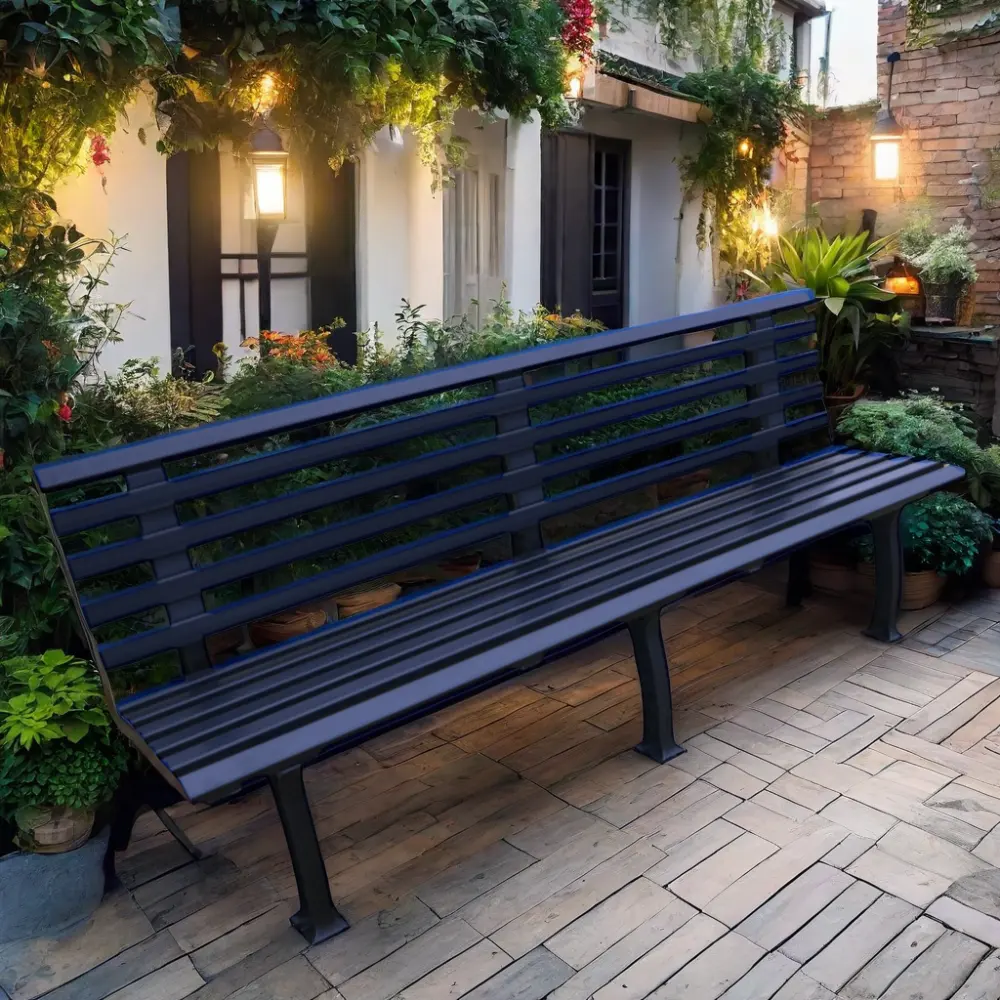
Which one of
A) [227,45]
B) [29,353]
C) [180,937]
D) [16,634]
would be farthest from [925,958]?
[227,45]

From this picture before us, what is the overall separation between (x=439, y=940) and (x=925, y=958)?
3.46ft

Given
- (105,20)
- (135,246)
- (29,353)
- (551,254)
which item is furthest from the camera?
(551,254)

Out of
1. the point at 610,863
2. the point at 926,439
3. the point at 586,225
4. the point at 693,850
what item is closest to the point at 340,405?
the point at 610,863

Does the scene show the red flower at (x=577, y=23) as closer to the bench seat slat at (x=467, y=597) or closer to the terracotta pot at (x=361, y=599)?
the bench seat slat at (x=467, y=597)

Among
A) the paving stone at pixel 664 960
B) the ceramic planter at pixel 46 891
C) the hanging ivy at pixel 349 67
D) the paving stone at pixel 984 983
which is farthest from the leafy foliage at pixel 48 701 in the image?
the hanging ivy at pixel 349 67

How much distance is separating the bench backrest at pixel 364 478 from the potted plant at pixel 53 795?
22 cm

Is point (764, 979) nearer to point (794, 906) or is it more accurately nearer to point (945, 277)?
point (794, 906)

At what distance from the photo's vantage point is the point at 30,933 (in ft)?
8.32

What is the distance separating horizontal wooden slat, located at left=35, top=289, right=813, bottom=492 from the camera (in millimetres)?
2398

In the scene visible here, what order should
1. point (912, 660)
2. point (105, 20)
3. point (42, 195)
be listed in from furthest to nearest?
1. point (912, 660)
2. point (42, 195)
3. point (105, 20)

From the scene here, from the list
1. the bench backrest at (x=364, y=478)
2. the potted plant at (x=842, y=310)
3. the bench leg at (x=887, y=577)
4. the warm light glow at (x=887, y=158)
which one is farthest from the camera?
the warm light glow at (x=887, y=158)

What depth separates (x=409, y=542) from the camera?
3314 mm

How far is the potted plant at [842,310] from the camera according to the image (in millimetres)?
6359

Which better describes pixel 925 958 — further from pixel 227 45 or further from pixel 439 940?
pixel 227 45
